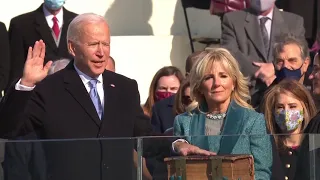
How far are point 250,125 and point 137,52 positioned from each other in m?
5.57

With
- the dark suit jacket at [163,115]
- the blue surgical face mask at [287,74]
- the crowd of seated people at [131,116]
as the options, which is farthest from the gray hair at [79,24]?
the blue surgical face mask at [287,74]

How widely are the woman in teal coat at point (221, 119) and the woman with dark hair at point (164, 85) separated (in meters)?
2.81

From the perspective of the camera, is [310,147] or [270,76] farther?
[270,76]

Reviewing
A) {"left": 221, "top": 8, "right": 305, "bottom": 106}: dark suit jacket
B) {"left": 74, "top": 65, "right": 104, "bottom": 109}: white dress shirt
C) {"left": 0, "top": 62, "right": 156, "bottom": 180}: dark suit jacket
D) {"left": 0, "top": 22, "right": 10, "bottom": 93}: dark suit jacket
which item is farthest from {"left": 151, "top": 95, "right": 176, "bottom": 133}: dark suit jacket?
{"left": 0, "top": 22, "right": 10, "bottom": 93}: dark suit jacket

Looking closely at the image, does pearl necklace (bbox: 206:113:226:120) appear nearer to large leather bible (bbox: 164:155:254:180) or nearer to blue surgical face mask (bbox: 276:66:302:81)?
large leather bible (bbox: 164:155:254:180)

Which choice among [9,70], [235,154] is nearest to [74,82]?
[235,154]

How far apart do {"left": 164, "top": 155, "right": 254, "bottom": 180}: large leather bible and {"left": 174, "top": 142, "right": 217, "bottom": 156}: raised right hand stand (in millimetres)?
64

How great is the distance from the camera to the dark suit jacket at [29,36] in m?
11.6

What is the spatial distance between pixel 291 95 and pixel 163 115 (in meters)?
1.75

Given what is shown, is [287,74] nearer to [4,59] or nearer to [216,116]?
[216,116]

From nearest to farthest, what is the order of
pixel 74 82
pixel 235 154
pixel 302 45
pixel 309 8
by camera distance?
pixel 235 154 → pixel 74 82 → pixel 302 45 → pixel 309 8

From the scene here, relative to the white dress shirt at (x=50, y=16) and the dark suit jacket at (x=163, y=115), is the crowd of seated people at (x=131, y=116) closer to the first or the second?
the dark suit jacket at (x=163, y=115)

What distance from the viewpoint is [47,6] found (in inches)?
463

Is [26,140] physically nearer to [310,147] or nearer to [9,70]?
[310,147]
